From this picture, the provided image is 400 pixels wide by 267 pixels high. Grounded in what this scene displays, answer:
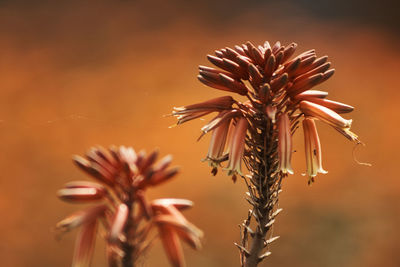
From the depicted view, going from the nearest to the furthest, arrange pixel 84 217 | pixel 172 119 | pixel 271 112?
pixel 84 217 → pixel 271 112 → pixel 172 119

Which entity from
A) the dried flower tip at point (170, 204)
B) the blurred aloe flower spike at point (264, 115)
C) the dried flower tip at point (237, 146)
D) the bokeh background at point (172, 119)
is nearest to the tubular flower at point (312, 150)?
the blurred aloe flower spike at point (264, 115)

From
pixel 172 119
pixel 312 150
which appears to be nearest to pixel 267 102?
pixel 312 150

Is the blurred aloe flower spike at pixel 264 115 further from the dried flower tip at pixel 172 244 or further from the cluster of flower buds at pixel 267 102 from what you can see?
the dried flower tip at pixel 172 244

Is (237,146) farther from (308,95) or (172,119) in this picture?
(172,119)

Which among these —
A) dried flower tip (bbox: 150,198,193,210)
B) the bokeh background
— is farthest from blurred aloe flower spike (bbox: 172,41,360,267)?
the bokeh background

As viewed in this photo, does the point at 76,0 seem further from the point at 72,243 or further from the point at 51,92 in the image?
the point at 72,243

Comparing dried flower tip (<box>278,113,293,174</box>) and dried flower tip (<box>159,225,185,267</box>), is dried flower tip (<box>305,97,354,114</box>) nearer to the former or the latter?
dried flower tip (<box>278,113,293,174</box>)
